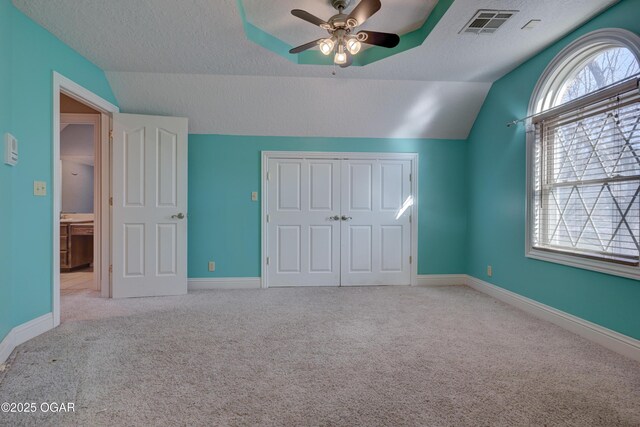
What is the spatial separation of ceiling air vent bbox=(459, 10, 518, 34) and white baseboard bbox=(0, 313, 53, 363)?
417 cm

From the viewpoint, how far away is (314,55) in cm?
314

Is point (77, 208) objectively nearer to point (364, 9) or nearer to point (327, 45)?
point (327, 45)

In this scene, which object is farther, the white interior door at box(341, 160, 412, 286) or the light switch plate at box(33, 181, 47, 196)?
the white interior door at box(341, 160, 412, 286)

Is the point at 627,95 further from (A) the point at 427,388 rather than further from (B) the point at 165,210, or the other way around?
(B) the point at 165,210

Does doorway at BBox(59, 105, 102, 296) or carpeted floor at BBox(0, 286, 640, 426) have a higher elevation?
doorway at BBox(59, 105, 102, 296)

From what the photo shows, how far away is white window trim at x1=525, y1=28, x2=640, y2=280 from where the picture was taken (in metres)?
2.10

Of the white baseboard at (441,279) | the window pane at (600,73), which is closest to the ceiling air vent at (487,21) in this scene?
the window pane at (600,73)

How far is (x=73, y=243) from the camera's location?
4805mm

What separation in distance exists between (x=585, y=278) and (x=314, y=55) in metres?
3.22

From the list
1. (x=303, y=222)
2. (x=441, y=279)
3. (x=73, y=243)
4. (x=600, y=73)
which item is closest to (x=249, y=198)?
(x=303, y=222)

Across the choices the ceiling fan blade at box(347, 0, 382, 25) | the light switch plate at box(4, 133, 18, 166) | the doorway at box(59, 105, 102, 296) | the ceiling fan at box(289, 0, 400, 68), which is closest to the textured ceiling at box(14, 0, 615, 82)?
the ceiling fan at box(289, 0, 400, 68)

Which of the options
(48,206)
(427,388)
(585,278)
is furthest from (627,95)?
(48,206)

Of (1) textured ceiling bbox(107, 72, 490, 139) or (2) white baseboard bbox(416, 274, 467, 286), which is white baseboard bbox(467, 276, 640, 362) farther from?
(1) textured ceiling bbox(107, 72, 490, 139)

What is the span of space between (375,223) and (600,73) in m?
2.58
